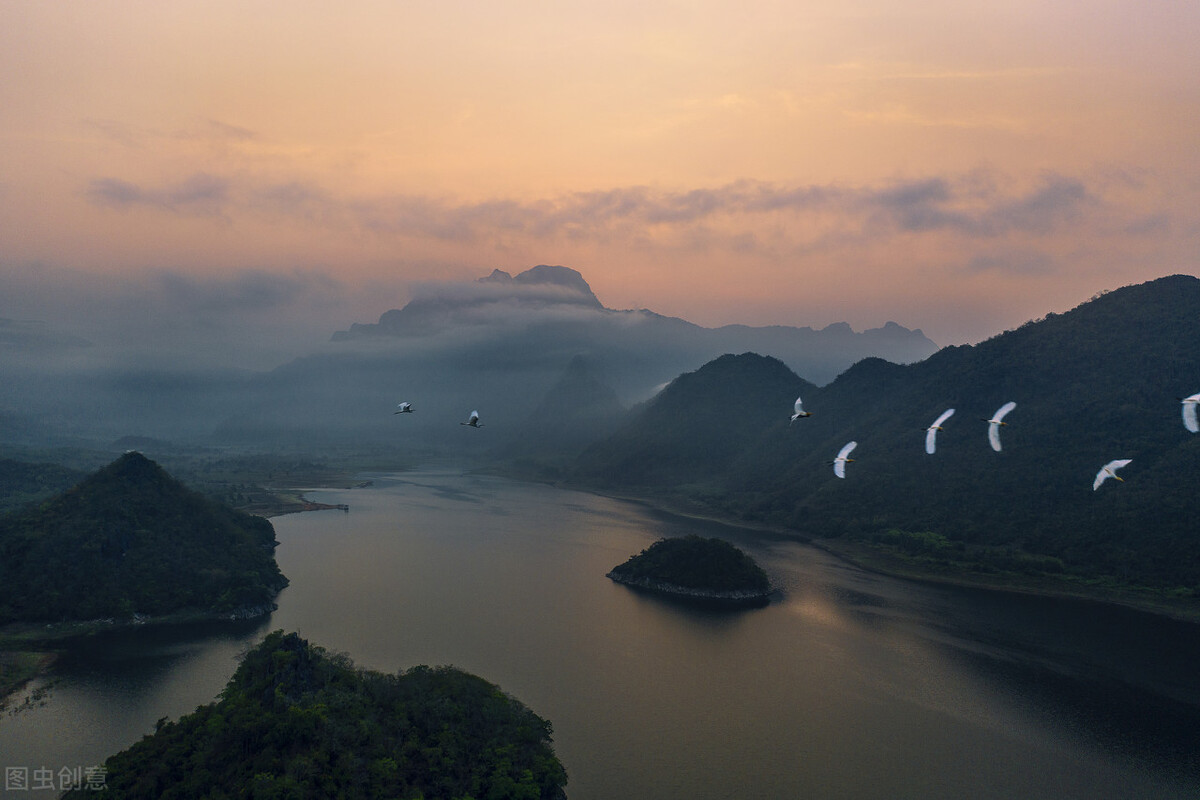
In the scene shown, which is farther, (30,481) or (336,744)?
(30,481)

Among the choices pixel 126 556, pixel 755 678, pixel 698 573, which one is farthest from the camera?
pixel 698 573

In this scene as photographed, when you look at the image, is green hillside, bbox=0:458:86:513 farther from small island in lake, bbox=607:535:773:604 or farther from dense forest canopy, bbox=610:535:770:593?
small island in lake, bbox=607:535:773:604

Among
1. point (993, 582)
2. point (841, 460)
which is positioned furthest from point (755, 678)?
point (993, 582)

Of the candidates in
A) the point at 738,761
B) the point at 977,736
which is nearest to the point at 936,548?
the point at 977,736

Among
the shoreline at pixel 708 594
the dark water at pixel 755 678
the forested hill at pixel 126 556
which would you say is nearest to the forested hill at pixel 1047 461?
the dark water at pixel 755 678

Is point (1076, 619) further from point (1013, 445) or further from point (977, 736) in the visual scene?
point (1013, 445)

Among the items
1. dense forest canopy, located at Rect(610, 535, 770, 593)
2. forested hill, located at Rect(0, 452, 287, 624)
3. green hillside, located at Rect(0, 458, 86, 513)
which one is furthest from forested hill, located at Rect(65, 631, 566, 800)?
green hillside, located at Rect(0, 458, 86, 513)

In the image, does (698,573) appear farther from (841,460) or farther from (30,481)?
(30,481)
